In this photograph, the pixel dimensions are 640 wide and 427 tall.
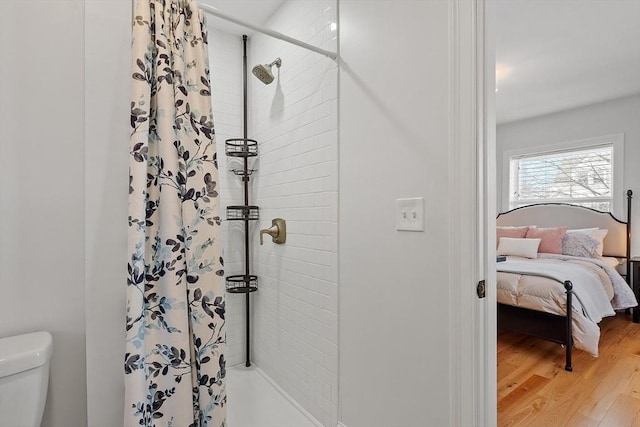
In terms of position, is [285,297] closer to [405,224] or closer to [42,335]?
[405,224]

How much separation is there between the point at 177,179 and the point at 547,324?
2959mm

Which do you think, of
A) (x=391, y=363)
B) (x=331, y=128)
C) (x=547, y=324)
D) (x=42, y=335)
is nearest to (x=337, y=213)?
(x=331, y=128)

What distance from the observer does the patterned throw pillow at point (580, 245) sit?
377cm

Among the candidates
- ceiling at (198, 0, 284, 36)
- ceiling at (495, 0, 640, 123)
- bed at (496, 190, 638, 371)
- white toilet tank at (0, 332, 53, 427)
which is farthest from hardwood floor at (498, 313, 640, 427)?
ceiling at (198, 0, 284, 36)

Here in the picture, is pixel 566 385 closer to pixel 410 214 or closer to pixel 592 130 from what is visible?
pixel 410 214

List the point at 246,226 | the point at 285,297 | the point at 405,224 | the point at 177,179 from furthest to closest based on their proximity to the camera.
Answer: the point at 246,226 < the point at 285,297 < the point at 405,224 < the point at 177,179

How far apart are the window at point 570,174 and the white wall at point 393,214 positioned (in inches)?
164

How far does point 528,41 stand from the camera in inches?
107

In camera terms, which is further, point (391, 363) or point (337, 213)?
point (337, 213)

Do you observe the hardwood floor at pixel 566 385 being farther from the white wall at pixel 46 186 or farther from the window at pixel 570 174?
the white wall at pixel 46 186

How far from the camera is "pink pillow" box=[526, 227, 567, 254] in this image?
13.0ft

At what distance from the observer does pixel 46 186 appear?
1.05 meters

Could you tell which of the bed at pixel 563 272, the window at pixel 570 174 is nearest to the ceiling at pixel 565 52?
the window at pixel 570 174

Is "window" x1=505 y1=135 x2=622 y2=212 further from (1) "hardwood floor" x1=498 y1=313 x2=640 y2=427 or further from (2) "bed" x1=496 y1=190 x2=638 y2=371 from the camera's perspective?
(1) "hardwood floor" x1=498 y1=313 x2=640 y2=427
